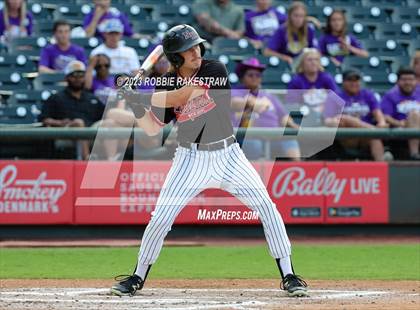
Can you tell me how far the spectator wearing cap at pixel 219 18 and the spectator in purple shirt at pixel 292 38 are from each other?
2.09 feet

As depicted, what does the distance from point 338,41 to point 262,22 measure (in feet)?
3.71

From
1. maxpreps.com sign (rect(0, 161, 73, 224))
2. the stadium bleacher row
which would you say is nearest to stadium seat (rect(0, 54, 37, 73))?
the stadium bleacher row

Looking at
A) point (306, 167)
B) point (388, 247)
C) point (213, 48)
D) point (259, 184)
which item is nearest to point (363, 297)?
point (259, 184)

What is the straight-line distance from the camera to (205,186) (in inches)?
258

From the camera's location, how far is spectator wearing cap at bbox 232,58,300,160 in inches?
433

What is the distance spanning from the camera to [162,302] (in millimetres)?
6160

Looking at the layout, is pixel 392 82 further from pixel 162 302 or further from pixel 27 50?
pixel 162 302

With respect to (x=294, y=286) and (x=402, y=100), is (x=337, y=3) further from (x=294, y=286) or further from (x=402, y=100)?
(x=294, y=286)

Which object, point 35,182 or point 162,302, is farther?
point 35,182

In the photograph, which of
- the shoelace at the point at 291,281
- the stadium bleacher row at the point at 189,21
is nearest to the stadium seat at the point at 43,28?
the stadium bleacher row at the point at 189,21

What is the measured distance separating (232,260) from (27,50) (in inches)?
199

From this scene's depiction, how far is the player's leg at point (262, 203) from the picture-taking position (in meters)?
6.48

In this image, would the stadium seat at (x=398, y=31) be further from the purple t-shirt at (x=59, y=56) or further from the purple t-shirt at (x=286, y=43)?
the purple t-shirt at (x=59, y=56)

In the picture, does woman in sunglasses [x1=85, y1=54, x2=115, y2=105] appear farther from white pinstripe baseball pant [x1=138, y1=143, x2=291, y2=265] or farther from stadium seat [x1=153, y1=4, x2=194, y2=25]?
white pinstripe baseball pant [x1=138, y1=143, x2=291, y2=265]
